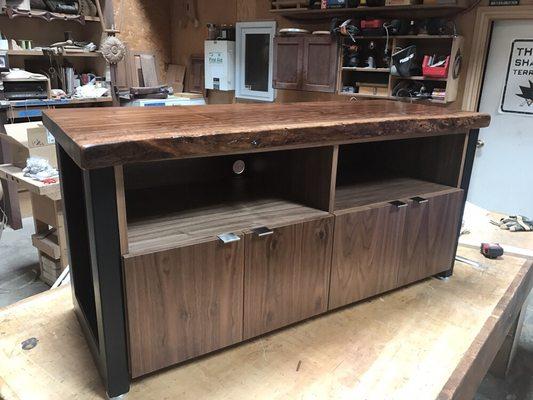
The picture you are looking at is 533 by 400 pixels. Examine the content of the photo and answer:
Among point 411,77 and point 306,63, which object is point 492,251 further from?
point 306,63

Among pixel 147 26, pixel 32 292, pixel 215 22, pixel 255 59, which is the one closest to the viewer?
pixel 32 292

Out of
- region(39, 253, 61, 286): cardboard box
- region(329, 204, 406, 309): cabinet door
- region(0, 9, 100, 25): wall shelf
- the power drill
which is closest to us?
region(329, 204, 406, 309): cabinet door

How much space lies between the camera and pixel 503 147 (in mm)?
3736

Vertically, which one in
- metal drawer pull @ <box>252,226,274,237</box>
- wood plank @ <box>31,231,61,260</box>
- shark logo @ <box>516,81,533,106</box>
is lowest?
wood plank @ <box>31,231,61,260</box>

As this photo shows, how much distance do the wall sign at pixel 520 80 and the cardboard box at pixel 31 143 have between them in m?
3.46

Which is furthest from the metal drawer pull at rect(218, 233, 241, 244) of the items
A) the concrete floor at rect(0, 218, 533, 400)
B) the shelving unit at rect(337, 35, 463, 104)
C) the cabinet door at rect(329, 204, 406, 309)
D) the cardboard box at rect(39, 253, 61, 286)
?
the shelving unit at rect(337, 35, 463, 104)

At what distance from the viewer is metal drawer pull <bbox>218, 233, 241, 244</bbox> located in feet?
3.38

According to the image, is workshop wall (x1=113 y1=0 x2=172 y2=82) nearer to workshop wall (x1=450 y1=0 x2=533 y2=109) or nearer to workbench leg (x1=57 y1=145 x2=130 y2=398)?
workshop wall (x1=450 y1=0 x2=533 y2=109)

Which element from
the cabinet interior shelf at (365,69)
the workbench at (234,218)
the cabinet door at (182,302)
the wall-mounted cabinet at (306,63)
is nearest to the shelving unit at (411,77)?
the cabinet interior shelf at (365,69)

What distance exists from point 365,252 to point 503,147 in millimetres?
2995

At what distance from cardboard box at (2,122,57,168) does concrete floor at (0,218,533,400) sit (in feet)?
2.55

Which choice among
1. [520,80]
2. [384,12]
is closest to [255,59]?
[384,12]

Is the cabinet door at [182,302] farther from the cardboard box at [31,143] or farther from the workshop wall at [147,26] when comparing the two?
the workshop wall at [147,26]

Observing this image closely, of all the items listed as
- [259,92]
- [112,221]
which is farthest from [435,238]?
[259,92]
